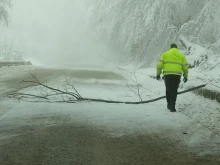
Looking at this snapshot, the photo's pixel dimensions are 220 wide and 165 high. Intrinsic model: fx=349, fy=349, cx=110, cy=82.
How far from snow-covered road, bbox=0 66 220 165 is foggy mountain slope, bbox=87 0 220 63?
9.65 metres

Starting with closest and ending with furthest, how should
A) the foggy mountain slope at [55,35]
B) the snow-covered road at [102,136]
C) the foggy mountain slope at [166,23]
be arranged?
the snow-covered road at [102,136]
the foggy mountain slope at [166,23]
the foggy mountain slope at [55,35]

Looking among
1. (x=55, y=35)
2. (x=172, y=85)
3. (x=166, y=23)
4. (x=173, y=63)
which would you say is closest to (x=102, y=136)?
(x=172, y=85)

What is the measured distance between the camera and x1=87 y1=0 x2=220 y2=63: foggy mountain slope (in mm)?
18453

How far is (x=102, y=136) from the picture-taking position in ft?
21.3

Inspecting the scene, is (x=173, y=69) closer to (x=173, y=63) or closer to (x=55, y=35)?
(x=173, y=63)

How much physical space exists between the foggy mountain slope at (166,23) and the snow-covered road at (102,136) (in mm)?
9649

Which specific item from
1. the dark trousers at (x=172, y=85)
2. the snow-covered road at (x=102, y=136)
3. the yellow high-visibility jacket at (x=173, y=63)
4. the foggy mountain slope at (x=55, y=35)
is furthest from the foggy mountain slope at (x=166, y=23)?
the foggy mountain slope at (x=55, y=35)

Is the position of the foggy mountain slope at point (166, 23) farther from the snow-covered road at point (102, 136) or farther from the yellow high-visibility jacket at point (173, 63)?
the snow-covered road at point (102, 136)

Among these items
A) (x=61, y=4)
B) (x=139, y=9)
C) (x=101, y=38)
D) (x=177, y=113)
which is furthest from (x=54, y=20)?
(x=177, y=113)

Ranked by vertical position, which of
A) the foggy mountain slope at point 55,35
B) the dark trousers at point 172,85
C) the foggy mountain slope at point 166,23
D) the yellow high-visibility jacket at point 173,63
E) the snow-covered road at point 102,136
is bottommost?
the snow-covered road at point 102,136

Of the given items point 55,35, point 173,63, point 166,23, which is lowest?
point 173,63

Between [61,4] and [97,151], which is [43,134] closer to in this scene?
[97,151]

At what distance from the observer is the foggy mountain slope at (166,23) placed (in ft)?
60.5

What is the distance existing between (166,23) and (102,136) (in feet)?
59.0
